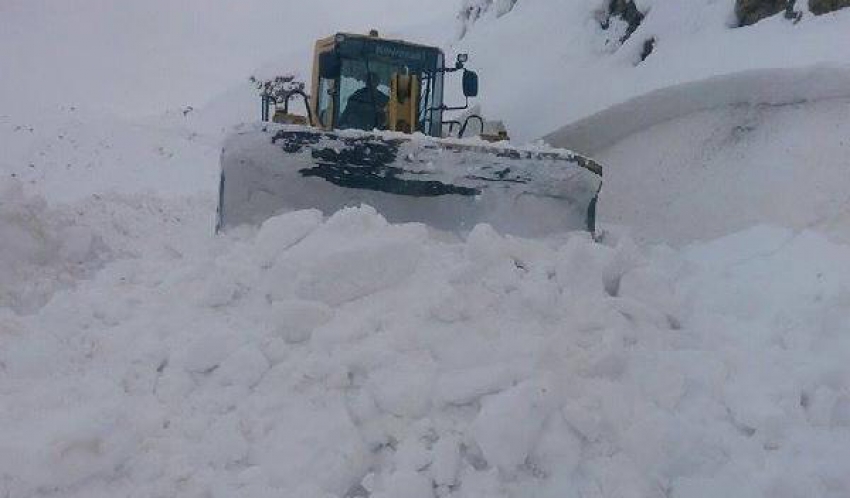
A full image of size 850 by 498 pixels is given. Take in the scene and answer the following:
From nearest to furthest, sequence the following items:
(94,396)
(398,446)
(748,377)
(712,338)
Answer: (398,446) → (94,396) → (748,377) → (712,338)

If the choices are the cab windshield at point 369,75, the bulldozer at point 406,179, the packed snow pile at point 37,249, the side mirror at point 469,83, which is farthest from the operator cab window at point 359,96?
the packed snow pile at point 37,249

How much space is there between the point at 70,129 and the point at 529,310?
1418 cm

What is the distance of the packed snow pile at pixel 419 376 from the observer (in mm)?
3205

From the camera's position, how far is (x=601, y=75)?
870 cm

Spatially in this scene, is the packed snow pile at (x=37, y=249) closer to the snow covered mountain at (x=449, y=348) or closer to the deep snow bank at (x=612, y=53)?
the snow covered mountain at (x=449, y=348)

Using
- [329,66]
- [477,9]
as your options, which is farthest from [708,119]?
[477,9]

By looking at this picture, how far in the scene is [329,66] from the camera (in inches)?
284

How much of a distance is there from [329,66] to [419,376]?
14.2ft

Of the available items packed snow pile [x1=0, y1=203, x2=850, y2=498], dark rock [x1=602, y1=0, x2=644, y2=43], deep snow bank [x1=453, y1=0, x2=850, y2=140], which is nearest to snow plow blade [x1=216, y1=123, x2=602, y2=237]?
packed snow pile [x1=0, y1=203, x2=850, y2=498]

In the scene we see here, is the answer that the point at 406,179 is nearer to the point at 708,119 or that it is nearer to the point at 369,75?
the point at 369,75

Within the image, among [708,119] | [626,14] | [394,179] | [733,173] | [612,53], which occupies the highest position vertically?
[626,14]

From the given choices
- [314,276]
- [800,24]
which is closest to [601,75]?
[800,24]

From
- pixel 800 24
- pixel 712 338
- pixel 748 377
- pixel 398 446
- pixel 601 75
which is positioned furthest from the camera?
pixel 601 75

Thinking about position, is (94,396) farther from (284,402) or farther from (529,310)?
(529,310)
